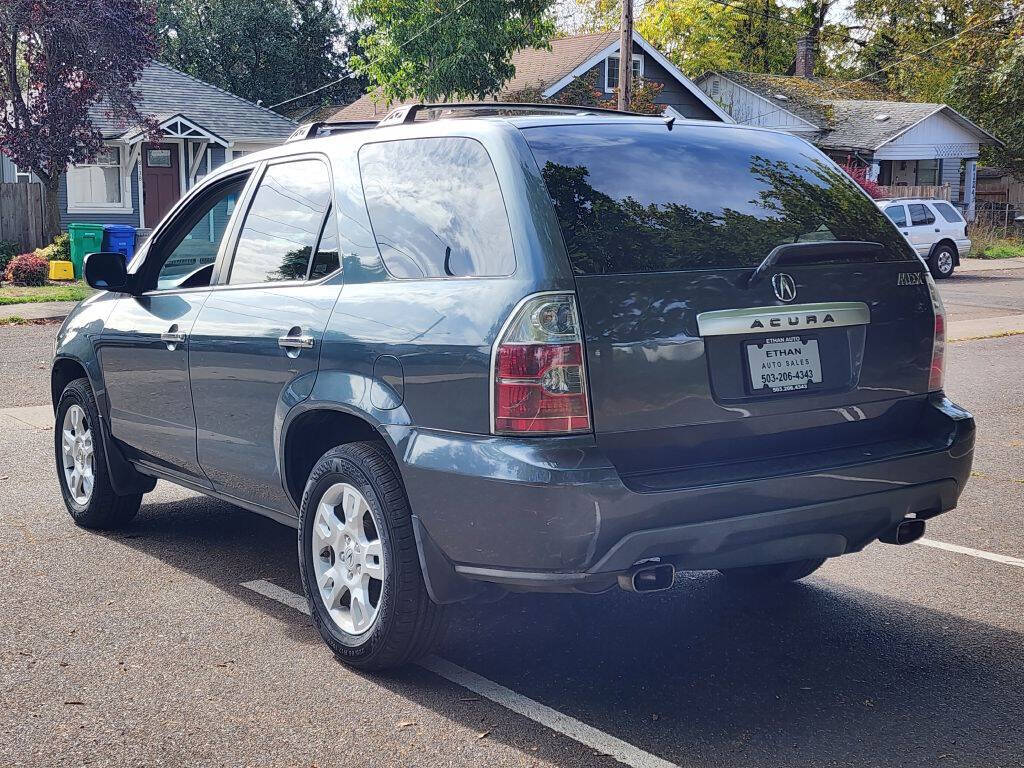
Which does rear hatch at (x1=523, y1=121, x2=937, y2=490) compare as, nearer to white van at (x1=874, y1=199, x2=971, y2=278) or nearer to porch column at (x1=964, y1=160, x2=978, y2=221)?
white van at (x1=874, y1=199, x2=971, y2=278)

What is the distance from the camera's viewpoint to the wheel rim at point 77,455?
6.32 meters

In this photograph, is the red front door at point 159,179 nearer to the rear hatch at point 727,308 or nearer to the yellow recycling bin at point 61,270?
the yellow recycling bin at point 61,270

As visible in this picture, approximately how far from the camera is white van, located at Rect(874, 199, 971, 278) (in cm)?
2708

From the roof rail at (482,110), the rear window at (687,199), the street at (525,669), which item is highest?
the roof rail at (482,110)

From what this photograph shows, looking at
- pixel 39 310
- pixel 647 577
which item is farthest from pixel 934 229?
pixel 647 577

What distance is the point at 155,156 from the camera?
31.9 meters

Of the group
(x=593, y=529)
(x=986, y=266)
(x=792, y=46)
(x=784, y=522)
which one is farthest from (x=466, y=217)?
(x=792, y=46)

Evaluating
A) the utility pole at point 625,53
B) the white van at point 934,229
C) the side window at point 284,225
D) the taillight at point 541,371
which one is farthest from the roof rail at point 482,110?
the white van at point 934,229

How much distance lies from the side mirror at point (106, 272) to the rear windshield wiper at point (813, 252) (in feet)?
10.2

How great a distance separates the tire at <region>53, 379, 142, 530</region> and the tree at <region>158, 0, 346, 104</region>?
157ft

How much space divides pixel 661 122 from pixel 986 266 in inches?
1135

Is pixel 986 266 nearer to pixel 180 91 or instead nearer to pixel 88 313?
pixel 180 91

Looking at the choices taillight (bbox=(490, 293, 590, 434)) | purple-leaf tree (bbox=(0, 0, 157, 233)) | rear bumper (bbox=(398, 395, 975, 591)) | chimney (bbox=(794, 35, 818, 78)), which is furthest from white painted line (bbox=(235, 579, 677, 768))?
chimney (bbox=(794, 35, 818, 78))

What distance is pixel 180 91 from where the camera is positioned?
34.9 metres
